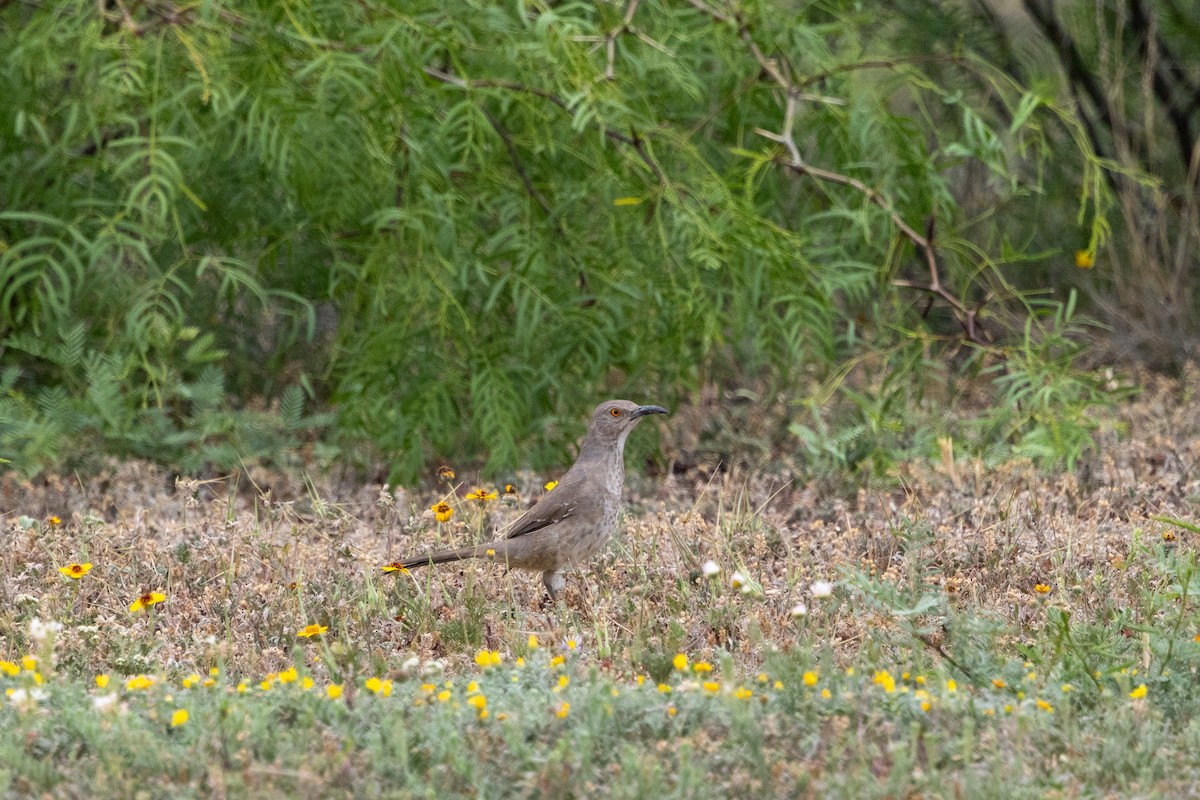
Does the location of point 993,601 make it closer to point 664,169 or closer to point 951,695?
point 951,695

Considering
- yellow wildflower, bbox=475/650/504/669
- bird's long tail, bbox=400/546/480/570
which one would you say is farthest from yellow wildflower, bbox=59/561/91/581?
yellow wildflower, bbox=475/650/504/669

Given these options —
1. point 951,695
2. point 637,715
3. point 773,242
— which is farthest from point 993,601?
point 773,242

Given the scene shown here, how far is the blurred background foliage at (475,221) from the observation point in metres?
6.16

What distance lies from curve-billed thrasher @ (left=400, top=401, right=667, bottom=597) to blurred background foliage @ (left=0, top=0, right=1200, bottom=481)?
1111mm

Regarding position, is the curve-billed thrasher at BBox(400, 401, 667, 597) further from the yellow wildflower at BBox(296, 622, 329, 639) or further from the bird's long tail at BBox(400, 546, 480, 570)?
the yellow wildflower at BBox(296, 622, 329, 639)

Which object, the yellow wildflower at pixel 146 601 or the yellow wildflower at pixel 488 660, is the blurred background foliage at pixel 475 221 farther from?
the yellow wildflower at pixel 488 660

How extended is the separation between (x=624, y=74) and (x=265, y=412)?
8.98 ft

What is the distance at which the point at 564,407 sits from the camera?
272 inches

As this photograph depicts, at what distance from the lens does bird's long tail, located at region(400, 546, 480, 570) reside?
16.5 feet

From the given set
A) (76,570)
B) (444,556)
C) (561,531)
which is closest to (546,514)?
(561,531)

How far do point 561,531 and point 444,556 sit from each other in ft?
1.30

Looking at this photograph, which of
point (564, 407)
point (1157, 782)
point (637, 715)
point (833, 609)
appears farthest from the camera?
point (564, 407)

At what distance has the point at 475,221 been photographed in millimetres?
7184

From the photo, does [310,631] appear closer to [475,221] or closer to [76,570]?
[76,570]
